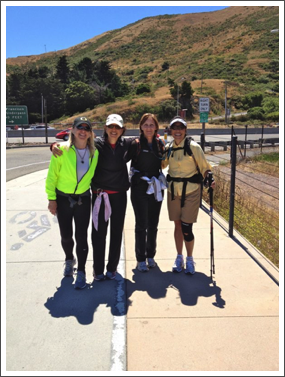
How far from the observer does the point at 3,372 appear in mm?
2422

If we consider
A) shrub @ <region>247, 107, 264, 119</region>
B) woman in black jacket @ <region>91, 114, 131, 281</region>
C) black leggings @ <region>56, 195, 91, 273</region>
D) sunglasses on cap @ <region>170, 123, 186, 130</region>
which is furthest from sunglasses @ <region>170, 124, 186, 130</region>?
shrub @ <region>247, 107, 264, 119</region>

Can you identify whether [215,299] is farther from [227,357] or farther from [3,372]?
[3,372]

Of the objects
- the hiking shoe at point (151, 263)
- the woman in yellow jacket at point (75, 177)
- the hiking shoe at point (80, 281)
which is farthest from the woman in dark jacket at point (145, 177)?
the hiking shoe at point (80, 281)

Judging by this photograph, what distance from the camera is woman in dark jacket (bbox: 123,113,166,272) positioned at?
12.1 ft

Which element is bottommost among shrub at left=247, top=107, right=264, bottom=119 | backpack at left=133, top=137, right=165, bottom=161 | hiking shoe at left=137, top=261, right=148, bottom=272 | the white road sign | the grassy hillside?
hiking shoe at left=137, top=261, right=148, bottom=272

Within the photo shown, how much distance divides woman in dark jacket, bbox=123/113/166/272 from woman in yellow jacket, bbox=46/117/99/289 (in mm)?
444

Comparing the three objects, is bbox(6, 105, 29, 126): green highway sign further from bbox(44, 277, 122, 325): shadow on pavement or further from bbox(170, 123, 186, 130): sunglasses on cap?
bbox(44, 277, 122, 325): shadow on pavement

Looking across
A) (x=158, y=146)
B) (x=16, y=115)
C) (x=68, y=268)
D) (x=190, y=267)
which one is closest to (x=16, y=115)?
(x=16, y=115)

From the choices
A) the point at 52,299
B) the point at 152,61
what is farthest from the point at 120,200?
the point at 152,61

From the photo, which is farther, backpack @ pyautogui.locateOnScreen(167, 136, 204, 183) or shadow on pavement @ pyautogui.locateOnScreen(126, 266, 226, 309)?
backpack @ pyautogui.locateOnScreen(167, 136, 204, 183)

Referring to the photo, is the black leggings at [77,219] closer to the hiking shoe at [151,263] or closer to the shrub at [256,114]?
the hiking shoe at [151,263]

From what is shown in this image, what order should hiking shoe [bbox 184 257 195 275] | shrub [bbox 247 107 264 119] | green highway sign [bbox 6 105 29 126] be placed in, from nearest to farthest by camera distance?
hiking shoe [bbox 184 257 195 275], green highway sign [bbox 6 105 29 126], shrub [bbox 247 107 264 119]

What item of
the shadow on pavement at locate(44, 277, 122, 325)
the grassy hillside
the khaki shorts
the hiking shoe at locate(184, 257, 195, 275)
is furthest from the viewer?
the grassy hillside

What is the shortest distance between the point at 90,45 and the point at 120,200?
520 feet
